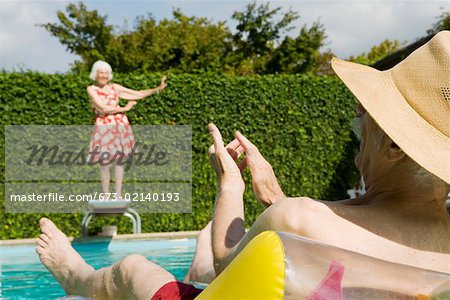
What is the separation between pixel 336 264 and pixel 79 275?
153 centimetres

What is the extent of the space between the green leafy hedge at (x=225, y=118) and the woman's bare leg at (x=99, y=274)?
5.46 metres

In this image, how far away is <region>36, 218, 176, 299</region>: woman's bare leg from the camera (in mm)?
1989

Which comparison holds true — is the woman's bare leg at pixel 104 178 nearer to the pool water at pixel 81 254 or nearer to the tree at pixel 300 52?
the pool water at pixel 81 254

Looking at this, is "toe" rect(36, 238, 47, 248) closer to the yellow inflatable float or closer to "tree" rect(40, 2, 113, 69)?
the yellow inflatable float

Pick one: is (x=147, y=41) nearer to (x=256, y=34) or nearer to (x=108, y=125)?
(x=256, y=34)

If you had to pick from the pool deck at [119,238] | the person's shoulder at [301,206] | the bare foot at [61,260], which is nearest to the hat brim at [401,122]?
the person's shoulder at [301,206]

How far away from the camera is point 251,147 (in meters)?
1.97

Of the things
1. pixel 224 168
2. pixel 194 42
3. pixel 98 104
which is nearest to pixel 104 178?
pixel 98 104

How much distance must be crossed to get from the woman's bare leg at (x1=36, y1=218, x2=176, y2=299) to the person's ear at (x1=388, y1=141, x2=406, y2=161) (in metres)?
0.79

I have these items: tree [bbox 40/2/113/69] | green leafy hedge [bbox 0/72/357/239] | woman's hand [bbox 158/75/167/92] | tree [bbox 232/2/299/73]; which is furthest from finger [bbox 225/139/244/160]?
tree [bbox 40/2/113/69]

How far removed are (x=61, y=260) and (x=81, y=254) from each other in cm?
439

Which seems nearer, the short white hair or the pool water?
the pool water

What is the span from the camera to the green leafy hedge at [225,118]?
8.12 metres

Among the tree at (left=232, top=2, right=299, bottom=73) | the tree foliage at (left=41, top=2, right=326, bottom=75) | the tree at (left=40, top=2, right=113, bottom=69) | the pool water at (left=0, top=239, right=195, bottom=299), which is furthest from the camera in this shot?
the tree at (left=40, top=2, right=113, bottom=69)
